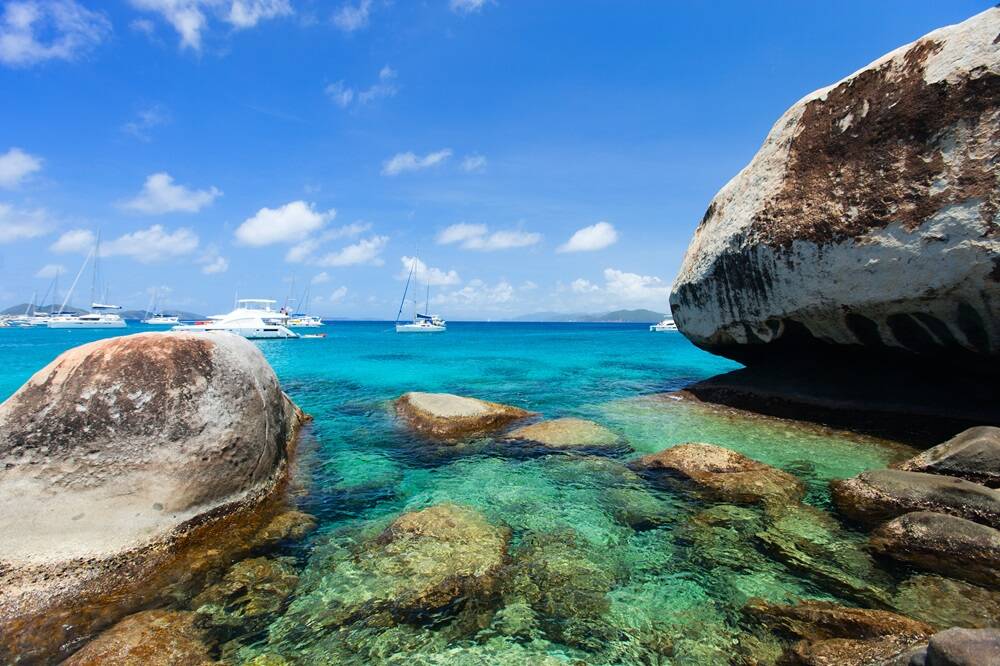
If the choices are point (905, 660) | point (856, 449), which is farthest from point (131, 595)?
point (856, 449)

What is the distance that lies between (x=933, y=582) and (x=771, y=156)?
1153cm

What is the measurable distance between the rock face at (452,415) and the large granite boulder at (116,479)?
5.56 m

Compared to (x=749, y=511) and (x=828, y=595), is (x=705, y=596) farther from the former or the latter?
(x=749, y=511)

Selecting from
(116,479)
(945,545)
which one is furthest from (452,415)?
(945,545)

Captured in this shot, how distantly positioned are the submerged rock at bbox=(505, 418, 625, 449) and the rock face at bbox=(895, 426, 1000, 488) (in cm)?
585

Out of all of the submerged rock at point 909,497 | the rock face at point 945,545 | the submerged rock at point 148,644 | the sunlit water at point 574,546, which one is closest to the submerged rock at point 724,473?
the sunlit water at point 574,546

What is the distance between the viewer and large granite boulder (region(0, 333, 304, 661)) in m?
5.61

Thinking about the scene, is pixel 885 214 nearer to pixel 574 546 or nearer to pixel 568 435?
pixel 568 435

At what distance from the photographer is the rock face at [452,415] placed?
1339cm

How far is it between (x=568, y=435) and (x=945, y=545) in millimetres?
7249

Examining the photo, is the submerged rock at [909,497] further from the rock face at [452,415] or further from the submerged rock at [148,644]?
the submerged rock at [148,644]

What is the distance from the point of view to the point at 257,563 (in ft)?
20.7

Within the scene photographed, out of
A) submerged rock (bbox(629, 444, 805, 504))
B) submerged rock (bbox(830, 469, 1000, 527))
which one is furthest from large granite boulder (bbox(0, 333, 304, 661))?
submerged rock (bbox(830, 469, 1000, 527))

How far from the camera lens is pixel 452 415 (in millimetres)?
13938
